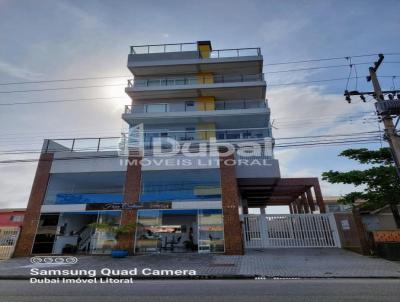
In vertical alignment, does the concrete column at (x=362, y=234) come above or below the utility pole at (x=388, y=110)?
below

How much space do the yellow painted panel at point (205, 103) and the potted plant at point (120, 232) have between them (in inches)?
524

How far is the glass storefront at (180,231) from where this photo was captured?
1359 cm

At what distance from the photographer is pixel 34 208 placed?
14.6 meters

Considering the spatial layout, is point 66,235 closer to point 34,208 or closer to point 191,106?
point 34,208

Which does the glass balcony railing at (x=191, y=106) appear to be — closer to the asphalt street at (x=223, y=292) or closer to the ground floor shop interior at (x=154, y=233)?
the ground floor shop interior at (x=154, y=233)

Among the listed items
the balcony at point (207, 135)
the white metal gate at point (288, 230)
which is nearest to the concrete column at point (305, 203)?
the white metal gate at point (288, 230)

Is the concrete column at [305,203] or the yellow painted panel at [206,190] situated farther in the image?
the concrete column at [305,203]

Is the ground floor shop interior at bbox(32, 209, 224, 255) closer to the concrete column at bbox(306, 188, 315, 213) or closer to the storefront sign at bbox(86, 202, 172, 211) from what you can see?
the storefront sign at bbox(86, 202, 172, 211)

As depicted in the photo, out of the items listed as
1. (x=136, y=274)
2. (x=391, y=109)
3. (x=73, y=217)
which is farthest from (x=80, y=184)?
(x=391, y=109)

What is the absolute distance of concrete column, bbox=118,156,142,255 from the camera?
13.6 metres

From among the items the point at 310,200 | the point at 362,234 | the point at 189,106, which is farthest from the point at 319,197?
the point at 189,106

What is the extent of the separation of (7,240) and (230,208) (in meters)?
13.2

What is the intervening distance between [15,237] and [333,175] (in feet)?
60.0

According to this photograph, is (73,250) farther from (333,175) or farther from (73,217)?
(333,175)
